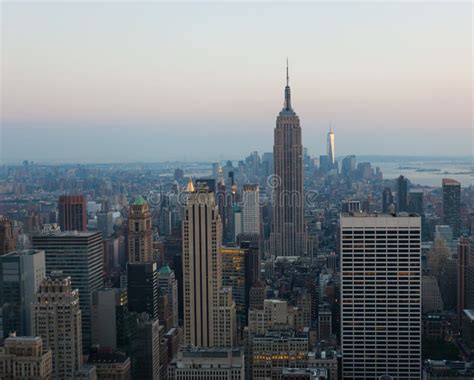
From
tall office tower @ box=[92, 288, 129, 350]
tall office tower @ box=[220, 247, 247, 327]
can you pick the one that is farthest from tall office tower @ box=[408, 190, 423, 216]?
tall office tower @ box=[92, 288, 129, 350]

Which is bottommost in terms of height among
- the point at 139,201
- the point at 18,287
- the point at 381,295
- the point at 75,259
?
the point at 381,295

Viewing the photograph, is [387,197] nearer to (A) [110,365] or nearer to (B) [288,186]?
(B) [288,186]

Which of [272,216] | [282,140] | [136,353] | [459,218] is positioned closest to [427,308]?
[459,218]

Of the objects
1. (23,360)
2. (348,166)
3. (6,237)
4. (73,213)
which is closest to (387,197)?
(348,166)

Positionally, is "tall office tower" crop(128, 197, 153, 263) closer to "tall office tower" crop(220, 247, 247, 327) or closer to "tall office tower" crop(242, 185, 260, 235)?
"tall office tower" crop(220, 247, 247, 327)

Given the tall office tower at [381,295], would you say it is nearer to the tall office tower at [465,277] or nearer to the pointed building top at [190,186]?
the tall office tower at [465,277]

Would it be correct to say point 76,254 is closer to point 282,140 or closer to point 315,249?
point 315,249
